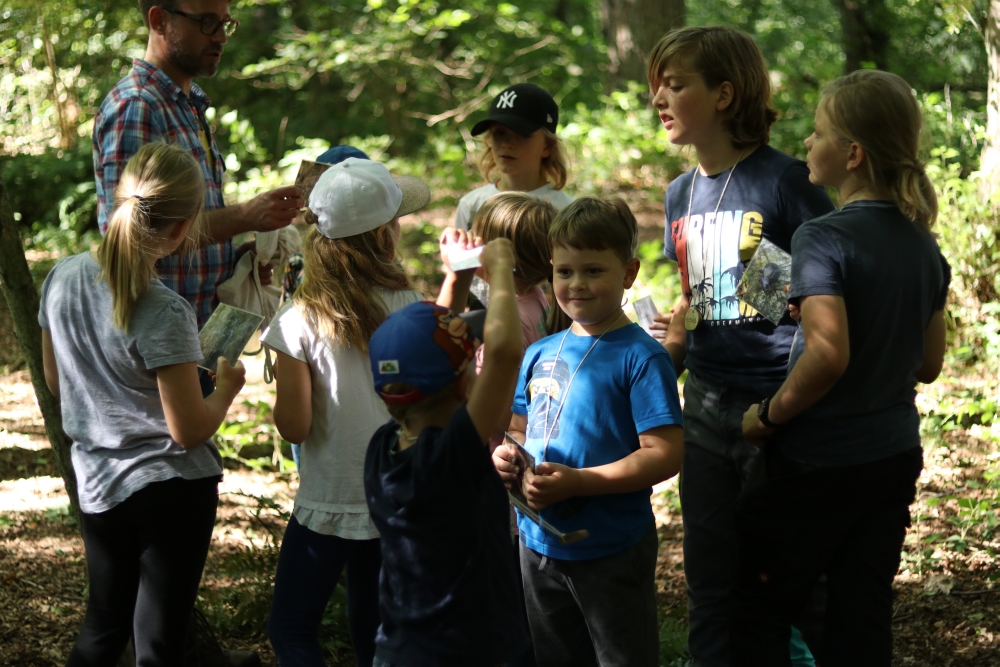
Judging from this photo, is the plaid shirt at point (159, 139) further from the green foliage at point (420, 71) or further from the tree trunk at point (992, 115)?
the green foliage at point (420, 71)

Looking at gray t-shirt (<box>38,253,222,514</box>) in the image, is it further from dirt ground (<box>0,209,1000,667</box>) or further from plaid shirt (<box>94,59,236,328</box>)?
dirt ground (<box>0,209,1000,667</box>)

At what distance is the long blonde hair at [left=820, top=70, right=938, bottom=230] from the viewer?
239cm

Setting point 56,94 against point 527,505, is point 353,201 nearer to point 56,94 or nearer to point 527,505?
point 527,505

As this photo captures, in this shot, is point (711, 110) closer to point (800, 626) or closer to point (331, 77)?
point (800, 626)

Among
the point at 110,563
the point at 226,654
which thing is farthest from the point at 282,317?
the point at 226,654

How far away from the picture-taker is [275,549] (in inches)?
152

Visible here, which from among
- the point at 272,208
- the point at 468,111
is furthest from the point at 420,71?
the point at 272,208

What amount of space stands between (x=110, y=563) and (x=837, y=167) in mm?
2291

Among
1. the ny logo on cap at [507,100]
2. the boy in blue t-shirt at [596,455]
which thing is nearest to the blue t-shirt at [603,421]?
the boy in blue t-shirt at [596,455]

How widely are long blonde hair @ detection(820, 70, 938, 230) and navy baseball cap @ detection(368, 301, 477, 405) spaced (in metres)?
1.23

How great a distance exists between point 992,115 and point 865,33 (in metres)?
7.92

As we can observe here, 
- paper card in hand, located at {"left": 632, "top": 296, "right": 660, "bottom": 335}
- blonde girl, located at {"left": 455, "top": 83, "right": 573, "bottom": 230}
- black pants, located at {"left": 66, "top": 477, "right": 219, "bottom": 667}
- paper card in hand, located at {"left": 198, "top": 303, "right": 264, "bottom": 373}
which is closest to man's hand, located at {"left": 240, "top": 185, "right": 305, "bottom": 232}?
paper card in hand, located at {"left": 198, "top": 303, "right": 264, "bottom": 373}

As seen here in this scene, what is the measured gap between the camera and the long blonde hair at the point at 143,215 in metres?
2.44

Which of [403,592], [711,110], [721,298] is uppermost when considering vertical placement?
[711,110]
